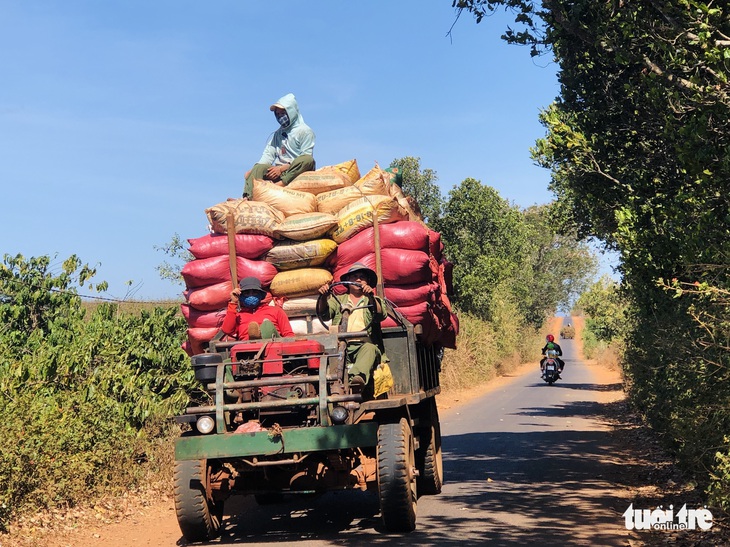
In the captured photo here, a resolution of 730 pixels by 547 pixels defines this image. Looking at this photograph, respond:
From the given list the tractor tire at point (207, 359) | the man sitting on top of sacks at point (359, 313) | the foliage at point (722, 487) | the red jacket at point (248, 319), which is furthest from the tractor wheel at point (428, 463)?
the foliage at point (722, 487)

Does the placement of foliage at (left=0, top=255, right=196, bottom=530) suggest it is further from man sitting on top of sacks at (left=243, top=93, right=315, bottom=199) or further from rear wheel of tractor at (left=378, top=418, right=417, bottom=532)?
rear wheel of tractor at (left=378, top=418, right=417, bottom=532)

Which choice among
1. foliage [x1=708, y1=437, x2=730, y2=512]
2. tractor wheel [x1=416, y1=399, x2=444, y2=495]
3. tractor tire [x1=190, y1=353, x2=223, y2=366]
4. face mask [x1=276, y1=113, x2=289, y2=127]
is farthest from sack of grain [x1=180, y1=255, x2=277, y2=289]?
foliage [x1=708, y1=437, x2=730, y2=512]

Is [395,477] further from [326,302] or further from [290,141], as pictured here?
[290,141]

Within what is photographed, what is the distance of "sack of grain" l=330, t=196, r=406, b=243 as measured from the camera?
30.3ft

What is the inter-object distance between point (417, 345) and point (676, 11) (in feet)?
13.6

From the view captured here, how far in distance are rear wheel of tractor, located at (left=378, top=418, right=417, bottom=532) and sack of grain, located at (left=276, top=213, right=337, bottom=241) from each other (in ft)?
7.83

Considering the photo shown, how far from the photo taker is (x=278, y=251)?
30.1 feet

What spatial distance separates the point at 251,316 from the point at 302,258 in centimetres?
94

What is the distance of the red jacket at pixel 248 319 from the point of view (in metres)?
8.52

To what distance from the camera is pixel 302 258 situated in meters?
9.17

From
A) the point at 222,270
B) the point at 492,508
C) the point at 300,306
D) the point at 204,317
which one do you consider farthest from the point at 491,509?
the point at 222,270

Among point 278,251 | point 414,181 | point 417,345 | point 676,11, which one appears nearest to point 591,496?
point 417,345

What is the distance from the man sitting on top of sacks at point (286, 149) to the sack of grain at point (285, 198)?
91 centimetres

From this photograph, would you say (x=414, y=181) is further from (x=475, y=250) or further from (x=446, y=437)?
(x=446, y=437)
